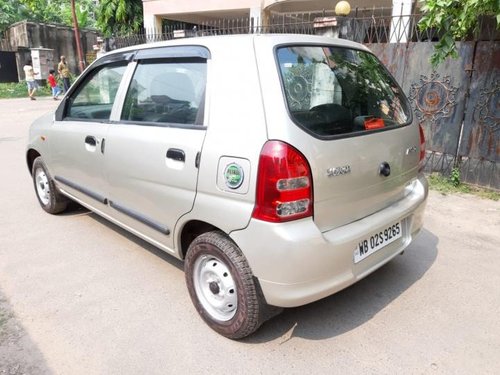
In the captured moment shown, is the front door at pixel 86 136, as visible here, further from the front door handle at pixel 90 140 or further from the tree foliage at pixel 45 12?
the tree foliage at pixel 45 12

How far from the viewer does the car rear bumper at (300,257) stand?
2127 mm

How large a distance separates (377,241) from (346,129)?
Answer: 2.38 ft

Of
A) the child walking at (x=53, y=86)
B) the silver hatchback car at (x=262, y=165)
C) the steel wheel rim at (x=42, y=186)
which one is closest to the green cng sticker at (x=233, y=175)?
the silver hatchback car at (x=262, y=165)

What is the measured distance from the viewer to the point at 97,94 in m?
3.74

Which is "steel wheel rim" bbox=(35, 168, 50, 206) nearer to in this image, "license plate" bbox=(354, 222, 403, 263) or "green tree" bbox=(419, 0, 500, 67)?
"license plate" bbox=(354, 222, 403, 263)

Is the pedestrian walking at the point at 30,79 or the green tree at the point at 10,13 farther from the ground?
the green tree at the point at 10,13

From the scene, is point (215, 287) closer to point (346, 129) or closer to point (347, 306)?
point (347, 306)

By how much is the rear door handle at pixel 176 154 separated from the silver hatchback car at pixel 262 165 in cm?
1

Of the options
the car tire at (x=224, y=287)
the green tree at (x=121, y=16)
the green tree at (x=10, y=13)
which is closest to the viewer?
the car tire at (x=224, y=287)

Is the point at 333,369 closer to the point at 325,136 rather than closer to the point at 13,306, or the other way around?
the point at 325,136

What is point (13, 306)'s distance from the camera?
2.89m

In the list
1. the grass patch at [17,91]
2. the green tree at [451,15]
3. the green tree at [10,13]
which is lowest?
the grass patch at [17,91]

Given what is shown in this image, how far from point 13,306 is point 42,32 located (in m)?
28.2

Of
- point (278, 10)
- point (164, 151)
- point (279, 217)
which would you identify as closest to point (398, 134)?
point (279, 217)
